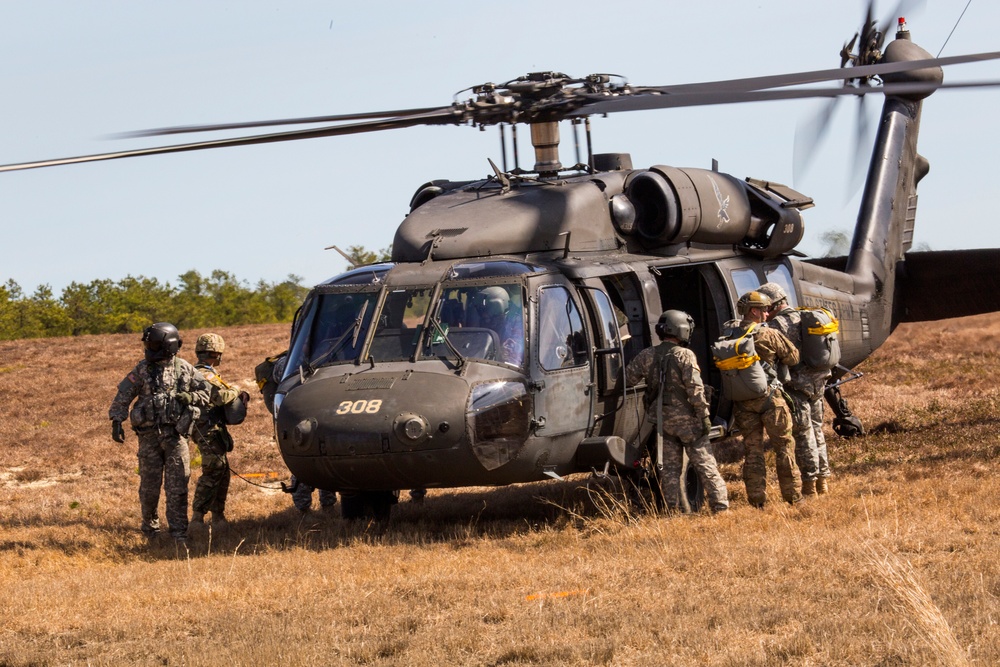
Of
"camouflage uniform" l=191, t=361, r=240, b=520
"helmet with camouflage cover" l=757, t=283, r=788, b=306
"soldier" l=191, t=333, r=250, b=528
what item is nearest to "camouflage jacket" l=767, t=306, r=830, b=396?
"helmet with camouflage cover" l=757, t=283, r=788, b=306

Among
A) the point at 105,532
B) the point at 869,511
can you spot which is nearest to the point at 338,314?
the point at 105,532

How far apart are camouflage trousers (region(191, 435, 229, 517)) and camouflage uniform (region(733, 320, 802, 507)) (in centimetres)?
476

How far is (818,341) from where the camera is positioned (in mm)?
10891

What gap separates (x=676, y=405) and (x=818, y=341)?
169 centimetres

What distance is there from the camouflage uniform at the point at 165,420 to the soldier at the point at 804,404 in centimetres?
530

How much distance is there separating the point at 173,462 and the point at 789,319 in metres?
5.74

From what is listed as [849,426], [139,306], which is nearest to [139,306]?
[139,306]

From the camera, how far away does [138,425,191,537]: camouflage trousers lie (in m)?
10.9

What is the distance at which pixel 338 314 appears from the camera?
1032cm

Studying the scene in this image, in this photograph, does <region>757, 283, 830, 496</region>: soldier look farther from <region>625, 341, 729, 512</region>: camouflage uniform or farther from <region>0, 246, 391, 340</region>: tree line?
<region>0, 246, 391, 340</region>: tree line

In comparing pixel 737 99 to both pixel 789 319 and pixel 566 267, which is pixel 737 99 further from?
pixel 789 319

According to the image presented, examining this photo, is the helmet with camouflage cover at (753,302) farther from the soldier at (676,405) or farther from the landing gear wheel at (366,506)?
the landing gear wheel at (366,506)

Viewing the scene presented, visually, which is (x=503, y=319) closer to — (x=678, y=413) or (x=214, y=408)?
(x=678, y=413)

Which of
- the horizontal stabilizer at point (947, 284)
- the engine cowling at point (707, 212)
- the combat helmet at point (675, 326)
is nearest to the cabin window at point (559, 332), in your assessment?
the combat helmet at point (675, 326)
